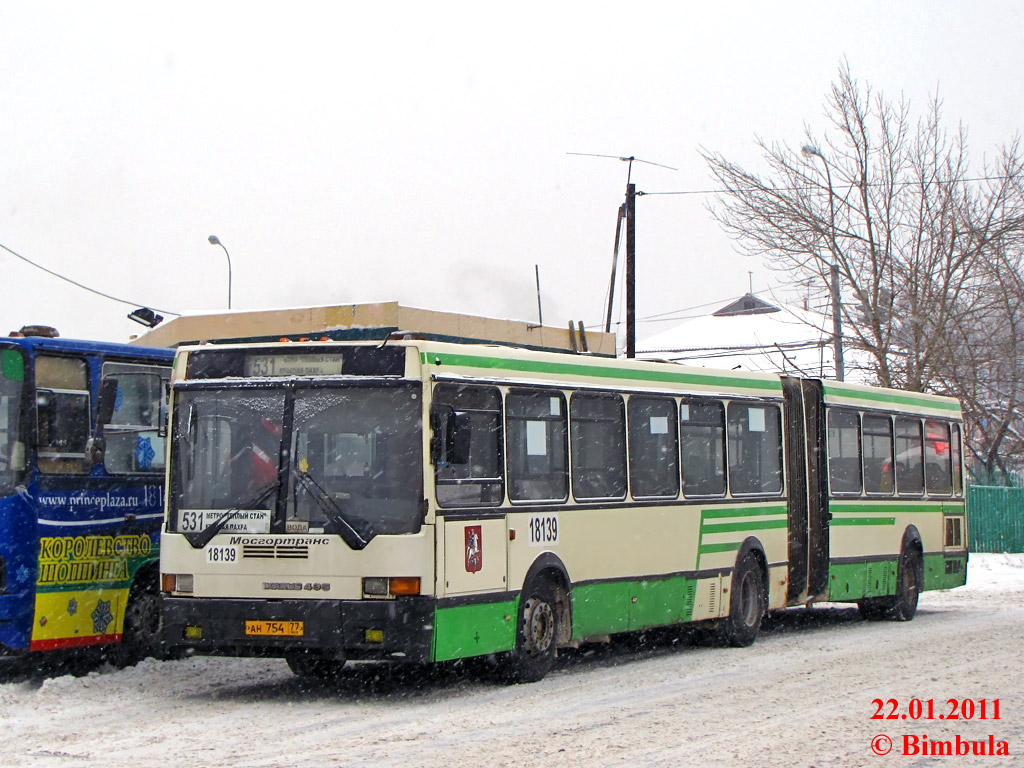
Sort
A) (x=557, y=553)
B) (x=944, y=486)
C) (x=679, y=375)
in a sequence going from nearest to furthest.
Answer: (x=557, y=553) → (x=679, y=375) → (x=944, y=486)

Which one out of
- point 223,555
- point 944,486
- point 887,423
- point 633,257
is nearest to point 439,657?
point 223,555

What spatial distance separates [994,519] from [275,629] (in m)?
27.6

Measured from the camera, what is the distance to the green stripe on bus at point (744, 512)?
50.3 ft

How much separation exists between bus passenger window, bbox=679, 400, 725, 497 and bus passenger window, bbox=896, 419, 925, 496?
4581 millimetres

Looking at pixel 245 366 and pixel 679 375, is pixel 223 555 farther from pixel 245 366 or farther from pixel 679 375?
pixel 679 375

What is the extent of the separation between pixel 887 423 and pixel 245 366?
10211 mm

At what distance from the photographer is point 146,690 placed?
11.9 metres

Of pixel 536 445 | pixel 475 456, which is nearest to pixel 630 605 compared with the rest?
pixel 536 445

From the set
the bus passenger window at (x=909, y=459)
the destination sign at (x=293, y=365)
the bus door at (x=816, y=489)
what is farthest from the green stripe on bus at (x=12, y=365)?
the bus passenger window at (x=909, y=459)

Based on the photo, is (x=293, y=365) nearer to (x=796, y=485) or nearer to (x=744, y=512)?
(x=744, y=512)

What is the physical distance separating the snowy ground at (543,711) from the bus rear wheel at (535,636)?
157 millimetres

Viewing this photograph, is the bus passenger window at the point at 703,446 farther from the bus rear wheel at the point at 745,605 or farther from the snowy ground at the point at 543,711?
the snowy ground at the point at 543,711

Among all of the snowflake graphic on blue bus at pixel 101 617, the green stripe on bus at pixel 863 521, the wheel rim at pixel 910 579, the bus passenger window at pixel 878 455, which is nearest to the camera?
the snowflake graphic on blue bus at pixel 101 617

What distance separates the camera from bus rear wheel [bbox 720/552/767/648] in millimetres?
15602
